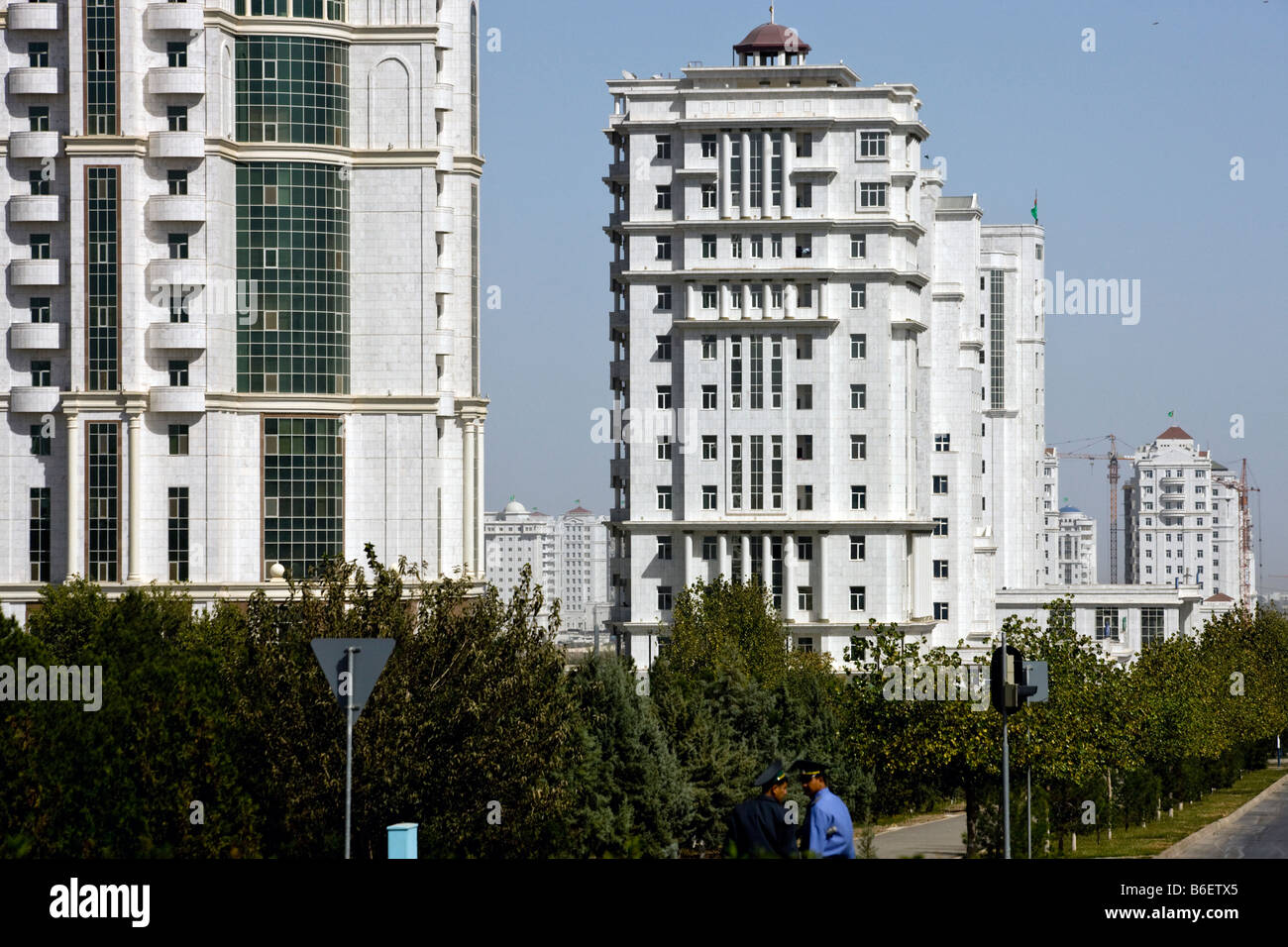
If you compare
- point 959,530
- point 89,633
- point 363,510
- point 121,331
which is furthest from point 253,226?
point 959,530

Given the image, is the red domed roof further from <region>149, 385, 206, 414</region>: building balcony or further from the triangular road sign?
the triangular road sign

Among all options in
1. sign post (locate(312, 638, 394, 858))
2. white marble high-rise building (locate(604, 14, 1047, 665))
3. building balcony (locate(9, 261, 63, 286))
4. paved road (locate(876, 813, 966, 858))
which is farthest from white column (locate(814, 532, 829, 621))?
sign post (locate(312, 638, 394, 858))

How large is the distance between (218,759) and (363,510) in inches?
→ 1635

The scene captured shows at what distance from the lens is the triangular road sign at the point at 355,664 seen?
1644 centimetres

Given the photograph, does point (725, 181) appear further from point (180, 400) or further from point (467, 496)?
point (180, 400)

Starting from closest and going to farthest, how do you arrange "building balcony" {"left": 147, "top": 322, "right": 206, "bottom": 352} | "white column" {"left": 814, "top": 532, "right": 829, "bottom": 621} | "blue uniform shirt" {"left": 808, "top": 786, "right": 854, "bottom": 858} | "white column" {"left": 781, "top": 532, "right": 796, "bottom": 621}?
"blue uniform shirt" {"left": 808, "top": 786, "right": 854, "bottom": 858} → "building balcony" {"left": 147, "top": 322, "right": 206, "bottom": 352} → "white column" {"left": 814, "top": 532, "right": 829, "bottom": 621} → "white column" {"left": 781, "top": 532, "right": 796, "bottom": 621}

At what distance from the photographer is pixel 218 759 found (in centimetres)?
3353

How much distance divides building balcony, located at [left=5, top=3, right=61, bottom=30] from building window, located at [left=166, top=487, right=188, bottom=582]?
18.9m

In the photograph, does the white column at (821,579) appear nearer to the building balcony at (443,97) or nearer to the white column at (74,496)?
the building balcony at (443,97)

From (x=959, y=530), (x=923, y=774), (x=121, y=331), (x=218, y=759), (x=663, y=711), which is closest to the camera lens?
(x=218, y=759)

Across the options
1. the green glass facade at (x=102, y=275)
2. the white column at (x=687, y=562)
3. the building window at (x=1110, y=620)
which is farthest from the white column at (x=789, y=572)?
the green glass facade at (x=102, y=275)

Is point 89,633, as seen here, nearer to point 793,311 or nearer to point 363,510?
point 363,510

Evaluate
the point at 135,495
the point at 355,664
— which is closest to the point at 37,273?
the point at 135,495

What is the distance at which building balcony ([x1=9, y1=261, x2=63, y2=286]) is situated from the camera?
73.7 meters
